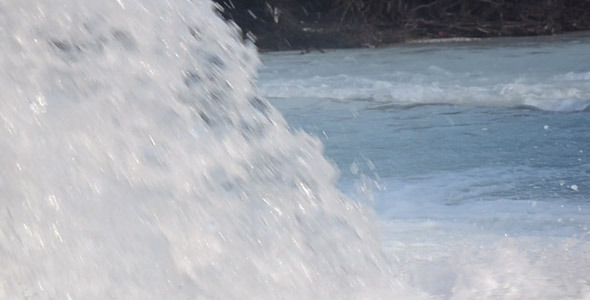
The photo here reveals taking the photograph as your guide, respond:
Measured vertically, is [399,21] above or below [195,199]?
below

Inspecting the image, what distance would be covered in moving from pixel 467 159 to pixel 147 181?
1.85m

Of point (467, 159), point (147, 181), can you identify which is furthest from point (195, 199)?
point (467, 159)

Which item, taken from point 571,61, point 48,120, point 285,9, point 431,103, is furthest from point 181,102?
point 285,9

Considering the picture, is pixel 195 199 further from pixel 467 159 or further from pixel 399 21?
pixel 399 21

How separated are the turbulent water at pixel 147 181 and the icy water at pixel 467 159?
0.75 ft

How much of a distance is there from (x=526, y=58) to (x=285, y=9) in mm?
4890

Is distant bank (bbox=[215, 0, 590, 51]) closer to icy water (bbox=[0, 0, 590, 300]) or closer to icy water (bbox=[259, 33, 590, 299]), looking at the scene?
icy water (bbox=[259, 33, 590, 299])

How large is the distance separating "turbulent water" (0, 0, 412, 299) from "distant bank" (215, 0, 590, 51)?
8.10 m

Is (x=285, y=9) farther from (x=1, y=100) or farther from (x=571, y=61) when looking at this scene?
(x=1, y=100)

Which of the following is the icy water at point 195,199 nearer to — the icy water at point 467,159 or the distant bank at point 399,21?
the icy water at point 467,159

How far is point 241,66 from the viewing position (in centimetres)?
252

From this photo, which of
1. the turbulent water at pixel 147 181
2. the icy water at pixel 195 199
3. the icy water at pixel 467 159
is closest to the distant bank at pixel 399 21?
the icy water at pixel 467 159

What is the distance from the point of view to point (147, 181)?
1932mm

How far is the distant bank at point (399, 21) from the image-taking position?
10.7m
